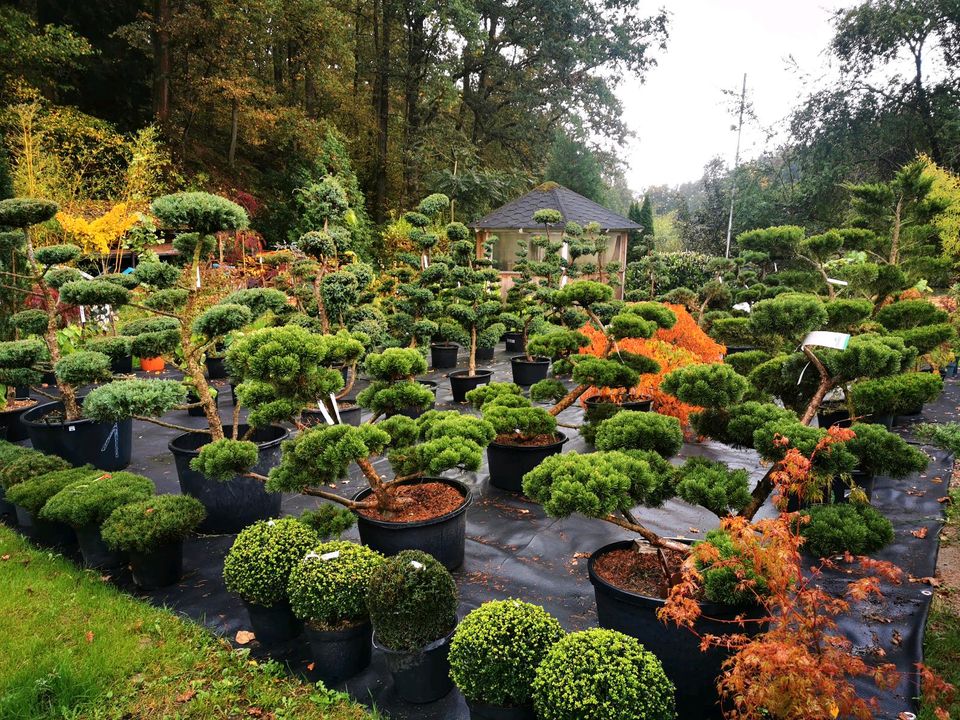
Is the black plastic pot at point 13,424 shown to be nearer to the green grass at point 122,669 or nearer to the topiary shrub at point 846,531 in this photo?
the green grass at point 122,669

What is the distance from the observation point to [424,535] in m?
2.90

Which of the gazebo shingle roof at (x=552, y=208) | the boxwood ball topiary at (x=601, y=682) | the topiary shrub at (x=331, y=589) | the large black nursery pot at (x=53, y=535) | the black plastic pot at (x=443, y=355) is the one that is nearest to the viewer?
the boxwood ball topiary at (x=601, y=682)

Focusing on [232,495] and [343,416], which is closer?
[232,495]

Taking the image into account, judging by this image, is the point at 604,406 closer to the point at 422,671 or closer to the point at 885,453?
the point at 885,453

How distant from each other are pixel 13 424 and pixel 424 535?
4.57 meters

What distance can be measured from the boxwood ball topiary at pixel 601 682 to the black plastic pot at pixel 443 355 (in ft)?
22.8

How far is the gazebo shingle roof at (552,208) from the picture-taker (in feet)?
48.3

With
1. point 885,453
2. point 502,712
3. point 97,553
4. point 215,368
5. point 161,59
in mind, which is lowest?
point 97,553

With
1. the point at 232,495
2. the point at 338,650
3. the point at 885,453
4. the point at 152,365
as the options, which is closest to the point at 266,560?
the point at 338,650

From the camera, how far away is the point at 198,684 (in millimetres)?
2303

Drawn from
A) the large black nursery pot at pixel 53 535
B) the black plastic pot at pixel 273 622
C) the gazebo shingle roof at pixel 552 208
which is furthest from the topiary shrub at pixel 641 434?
the gazebo shingle roof at pixel 552 208

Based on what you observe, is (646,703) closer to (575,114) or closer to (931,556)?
(931,556)

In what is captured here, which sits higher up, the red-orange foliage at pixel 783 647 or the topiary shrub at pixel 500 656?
the red-orange foliage at pixel 783 647

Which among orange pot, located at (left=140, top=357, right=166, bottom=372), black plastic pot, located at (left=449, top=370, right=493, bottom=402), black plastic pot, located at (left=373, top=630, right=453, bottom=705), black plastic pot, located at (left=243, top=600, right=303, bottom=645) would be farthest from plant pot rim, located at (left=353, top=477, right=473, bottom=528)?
orange pot, located at (left=140, top=357, right=166, bottom=372)
